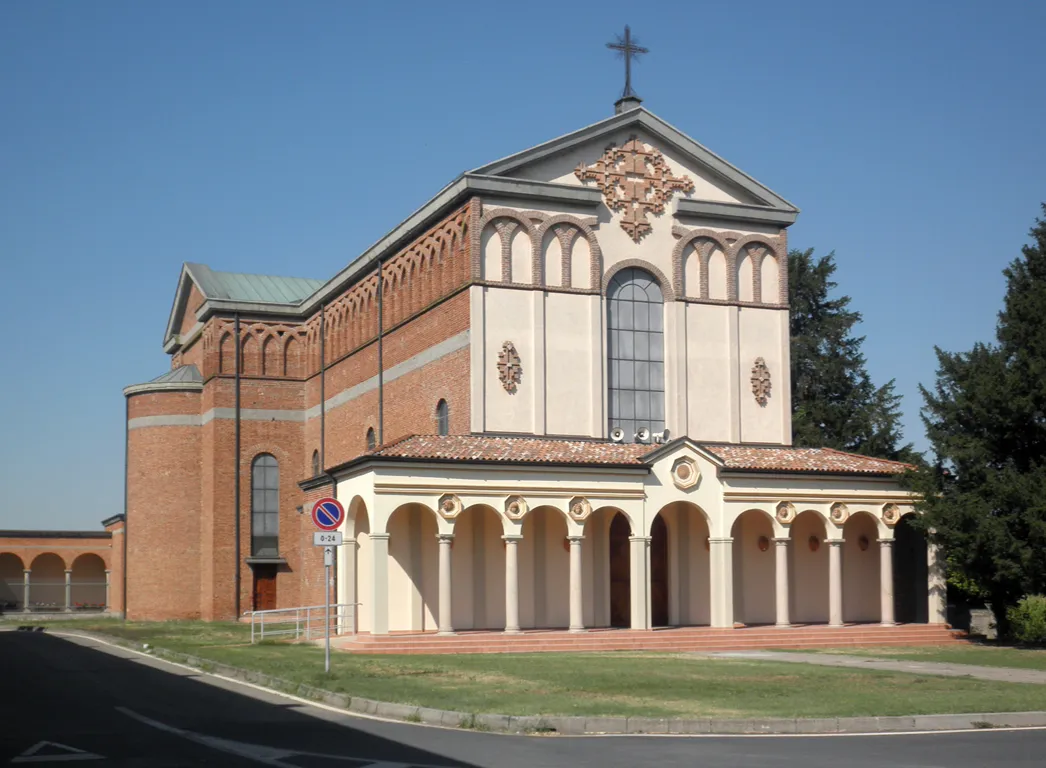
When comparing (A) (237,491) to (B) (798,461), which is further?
(A) (237,491)

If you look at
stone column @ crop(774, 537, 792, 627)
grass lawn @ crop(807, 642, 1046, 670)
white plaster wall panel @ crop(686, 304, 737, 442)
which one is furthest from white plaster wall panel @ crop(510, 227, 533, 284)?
grass lawn @ crop(807, 642, 1046, 670)

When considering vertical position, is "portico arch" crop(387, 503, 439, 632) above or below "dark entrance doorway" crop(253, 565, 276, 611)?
above

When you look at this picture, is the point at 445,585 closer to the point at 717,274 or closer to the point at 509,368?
the point at 509,368

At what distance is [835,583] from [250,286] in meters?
30.3

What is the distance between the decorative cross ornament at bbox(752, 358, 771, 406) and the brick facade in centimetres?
1338

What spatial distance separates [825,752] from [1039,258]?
922 inches

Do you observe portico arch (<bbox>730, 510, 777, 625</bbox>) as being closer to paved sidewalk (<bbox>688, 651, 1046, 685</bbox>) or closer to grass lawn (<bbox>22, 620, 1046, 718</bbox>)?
paved sidewalk (<bbox>688, 651, 1046, 685</bbox>)

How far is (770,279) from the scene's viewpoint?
42.6 metres

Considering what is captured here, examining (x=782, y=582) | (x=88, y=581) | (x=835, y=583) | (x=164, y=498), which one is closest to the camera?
(x=782, y=582)

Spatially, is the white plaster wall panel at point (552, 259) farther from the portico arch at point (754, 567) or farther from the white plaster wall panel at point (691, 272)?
the portico arch at point (754, 567)

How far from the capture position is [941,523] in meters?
34.1

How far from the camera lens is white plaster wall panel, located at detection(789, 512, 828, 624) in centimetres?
3938

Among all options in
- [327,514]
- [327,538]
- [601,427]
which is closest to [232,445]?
[601,427]

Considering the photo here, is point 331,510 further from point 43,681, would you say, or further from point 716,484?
point 716,484
